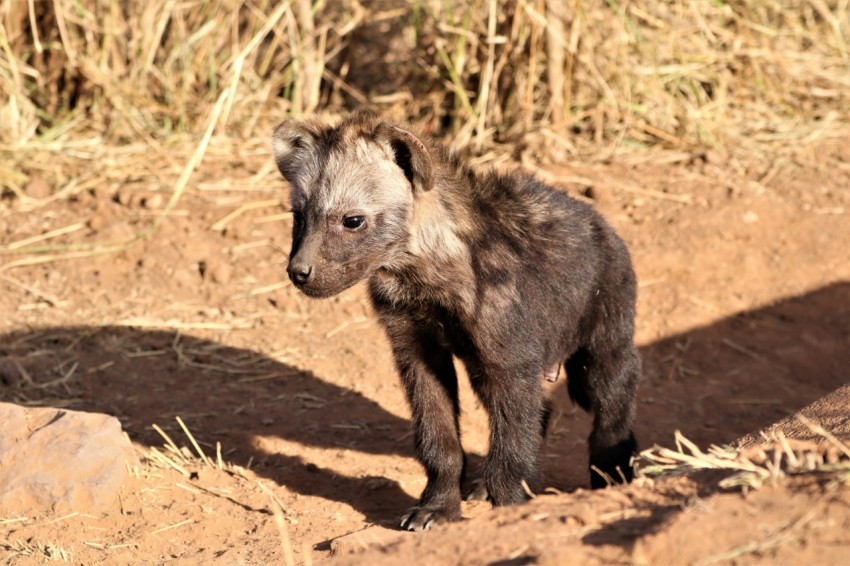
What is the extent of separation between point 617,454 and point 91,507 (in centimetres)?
270

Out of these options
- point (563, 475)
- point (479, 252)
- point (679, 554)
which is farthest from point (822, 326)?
point (679, 554)

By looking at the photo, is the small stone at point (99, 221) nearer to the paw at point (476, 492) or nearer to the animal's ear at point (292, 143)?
the animal's ear at point (292, 143)

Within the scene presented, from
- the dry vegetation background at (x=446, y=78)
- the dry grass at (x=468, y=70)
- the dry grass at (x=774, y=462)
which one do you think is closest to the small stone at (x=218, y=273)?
the dry vegetation background at (x=446, y=78)

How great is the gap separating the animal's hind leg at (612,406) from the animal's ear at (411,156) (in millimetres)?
1499

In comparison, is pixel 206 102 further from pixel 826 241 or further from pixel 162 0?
pixel 826 241

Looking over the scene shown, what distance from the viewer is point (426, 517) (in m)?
5.18

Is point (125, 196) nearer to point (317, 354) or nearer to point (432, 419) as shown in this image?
point (317, 354)

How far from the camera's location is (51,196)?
9.02 m

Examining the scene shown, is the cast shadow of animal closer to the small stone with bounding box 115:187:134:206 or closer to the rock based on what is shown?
the rock

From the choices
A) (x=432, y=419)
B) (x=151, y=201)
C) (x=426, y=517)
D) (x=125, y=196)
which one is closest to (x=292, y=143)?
(x=432, y=419)

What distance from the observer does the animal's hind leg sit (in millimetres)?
5770

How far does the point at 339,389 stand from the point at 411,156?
264 cm

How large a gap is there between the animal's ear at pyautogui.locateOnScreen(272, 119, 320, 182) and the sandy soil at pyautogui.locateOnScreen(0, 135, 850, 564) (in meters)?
1.64

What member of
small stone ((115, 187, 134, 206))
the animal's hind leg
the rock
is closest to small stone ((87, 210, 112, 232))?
small stone ((115, 187, 134, 206))
